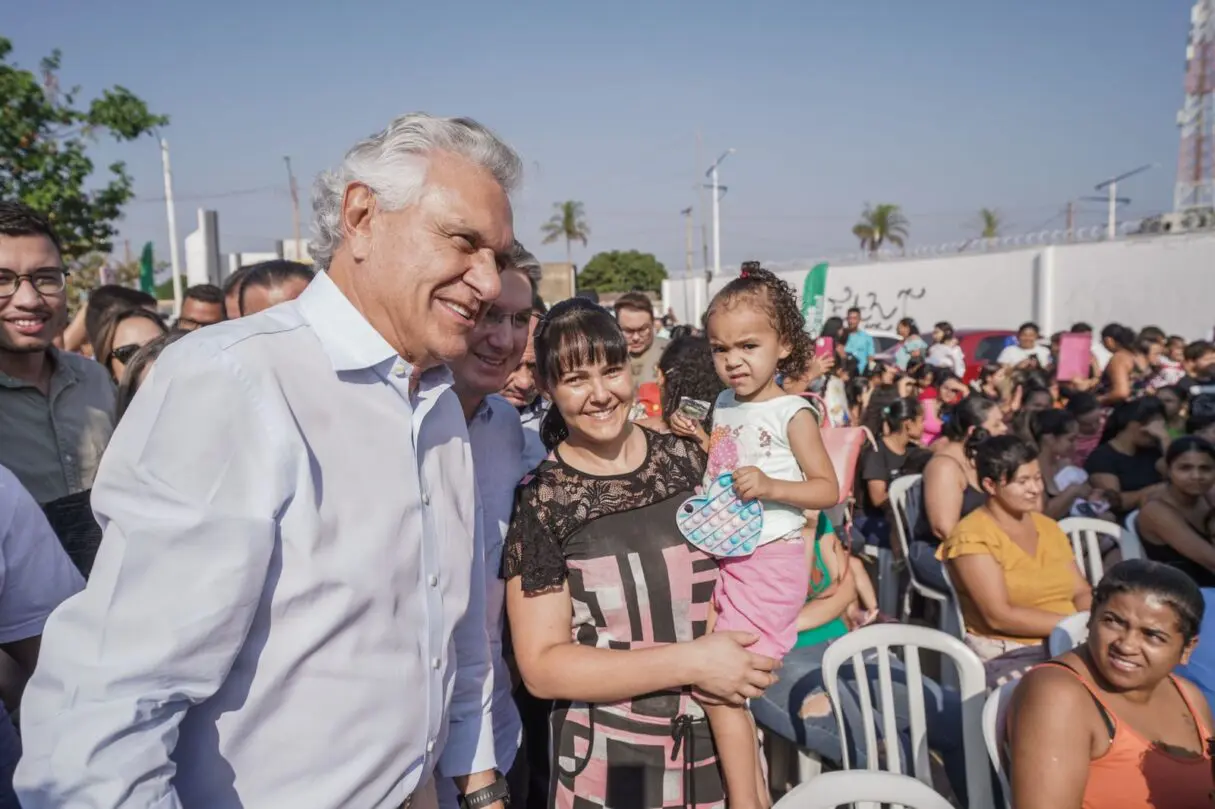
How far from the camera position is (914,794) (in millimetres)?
2066

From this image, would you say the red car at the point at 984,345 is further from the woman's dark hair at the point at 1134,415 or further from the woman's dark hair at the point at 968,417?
the woman's dark hair at the point at 968,417

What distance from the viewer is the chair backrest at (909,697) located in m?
2.91

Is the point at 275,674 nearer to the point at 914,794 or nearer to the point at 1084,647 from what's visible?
the point at 914,794

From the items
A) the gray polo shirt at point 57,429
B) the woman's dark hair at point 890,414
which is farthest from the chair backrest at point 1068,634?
the gray polo shirt at point 57,429

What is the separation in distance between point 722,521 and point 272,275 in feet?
8.61

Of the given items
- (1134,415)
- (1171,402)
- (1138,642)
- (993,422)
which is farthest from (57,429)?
(1171,402)

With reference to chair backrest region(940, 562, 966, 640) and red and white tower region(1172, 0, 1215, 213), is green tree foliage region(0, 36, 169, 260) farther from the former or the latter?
red and white tower region(1172, 0, 1215, 213)

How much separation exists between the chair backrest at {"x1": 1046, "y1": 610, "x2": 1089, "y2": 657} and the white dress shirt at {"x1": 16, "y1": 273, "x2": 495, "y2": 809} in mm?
2901

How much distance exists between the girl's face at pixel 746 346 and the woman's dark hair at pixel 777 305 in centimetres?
3

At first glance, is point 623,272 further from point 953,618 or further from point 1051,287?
point 953,618

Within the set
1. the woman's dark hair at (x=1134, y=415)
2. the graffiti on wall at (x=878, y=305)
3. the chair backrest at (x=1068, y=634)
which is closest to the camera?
the chair backrest at (x=1068, y=634)

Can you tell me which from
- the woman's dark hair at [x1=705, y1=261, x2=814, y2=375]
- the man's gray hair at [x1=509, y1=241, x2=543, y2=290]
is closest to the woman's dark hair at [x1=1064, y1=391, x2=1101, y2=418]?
the woman's dark hair at [x1=705, y1=261, x2=814, y2=375]

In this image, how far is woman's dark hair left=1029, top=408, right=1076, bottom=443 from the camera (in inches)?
227

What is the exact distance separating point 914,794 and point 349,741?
1.56m
